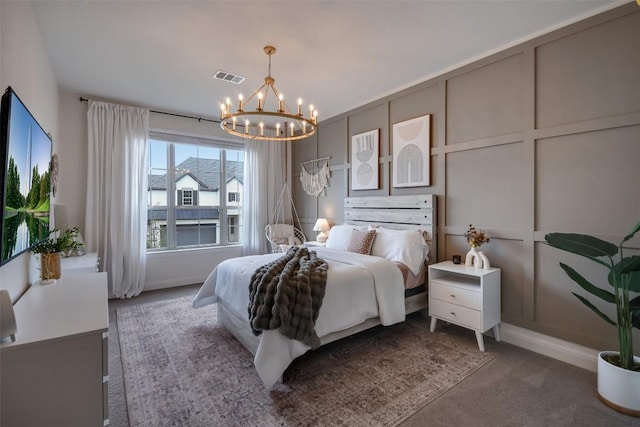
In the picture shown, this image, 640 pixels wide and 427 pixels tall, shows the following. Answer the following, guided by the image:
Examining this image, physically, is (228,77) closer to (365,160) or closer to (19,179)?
(365,160)

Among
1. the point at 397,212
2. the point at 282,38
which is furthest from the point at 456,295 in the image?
the point at 282,38

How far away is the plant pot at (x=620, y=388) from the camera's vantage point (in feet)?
6.05

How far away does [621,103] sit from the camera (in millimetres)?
2256

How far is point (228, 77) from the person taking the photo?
3.47 metres

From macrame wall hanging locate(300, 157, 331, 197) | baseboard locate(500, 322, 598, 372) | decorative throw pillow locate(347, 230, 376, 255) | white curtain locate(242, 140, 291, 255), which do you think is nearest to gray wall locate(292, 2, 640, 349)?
baseboard locate(500, 322, 598, 372)

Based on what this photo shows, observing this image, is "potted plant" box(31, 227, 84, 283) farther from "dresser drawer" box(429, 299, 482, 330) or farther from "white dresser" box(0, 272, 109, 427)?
"dresser drawer" box(429, 299, 482, 330)

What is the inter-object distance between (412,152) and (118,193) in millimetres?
4000

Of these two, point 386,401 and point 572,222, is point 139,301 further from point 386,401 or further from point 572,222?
point 572,222

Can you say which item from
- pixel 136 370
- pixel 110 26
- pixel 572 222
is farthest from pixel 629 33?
pixel 136 370

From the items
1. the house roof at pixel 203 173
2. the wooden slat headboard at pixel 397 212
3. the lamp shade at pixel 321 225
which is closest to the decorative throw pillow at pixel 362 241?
the wooden slat headboard at pixel 397 212

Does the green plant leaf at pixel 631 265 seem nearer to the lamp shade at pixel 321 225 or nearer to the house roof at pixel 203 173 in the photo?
the lamp shade at pixel 321 225

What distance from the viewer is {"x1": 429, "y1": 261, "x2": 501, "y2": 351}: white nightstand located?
265cm

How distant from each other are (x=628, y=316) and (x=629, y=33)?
2025mm

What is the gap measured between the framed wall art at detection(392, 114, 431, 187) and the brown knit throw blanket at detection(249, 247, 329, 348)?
1.82 m
